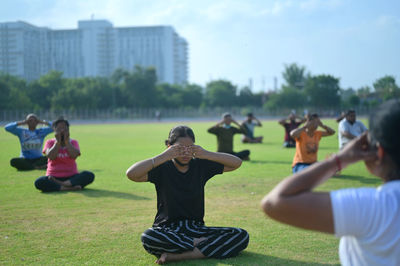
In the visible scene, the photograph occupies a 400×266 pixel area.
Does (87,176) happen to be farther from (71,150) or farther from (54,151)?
(54,151)

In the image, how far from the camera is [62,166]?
A: 998cm

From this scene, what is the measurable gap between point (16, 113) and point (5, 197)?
64.6m

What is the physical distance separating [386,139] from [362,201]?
34 cm

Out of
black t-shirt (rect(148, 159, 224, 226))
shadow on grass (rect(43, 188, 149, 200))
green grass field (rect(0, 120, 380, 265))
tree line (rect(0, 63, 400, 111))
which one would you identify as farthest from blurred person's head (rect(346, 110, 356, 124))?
tree line (rect(0, 63, 400, 111))

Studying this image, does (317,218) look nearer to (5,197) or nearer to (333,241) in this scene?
(333,241)

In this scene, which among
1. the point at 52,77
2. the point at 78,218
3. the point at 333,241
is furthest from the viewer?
the point at 52,77

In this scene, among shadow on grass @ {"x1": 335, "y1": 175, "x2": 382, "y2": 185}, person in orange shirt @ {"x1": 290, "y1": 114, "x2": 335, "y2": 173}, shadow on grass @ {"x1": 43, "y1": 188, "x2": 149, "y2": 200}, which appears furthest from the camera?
person in orange shirt @ {"x1": 290, "y1": 114, "x2": 335, "y2": 173}

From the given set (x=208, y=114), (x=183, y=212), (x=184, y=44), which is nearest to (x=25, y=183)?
(x=183, y=212)

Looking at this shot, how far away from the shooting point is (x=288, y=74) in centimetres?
12019

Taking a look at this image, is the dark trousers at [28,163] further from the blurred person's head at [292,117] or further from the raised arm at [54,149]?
the blurred person's head at [292,117]

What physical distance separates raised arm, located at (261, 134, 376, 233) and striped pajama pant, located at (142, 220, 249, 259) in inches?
113

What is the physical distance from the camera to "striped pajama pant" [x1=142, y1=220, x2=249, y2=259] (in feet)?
16.2

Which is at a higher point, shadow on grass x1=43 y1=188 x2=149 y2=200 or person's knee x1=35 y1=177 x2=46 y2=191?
person's knee x1=35 y1=177 x2=46 y2=191

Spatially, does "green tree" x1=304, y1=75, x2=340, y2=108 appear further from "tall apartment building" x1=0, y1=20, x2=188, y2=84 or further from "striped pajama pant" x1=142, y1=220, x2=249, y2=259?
"striped pajama pant" x1=142, y1=220, x2=249, y2=259
